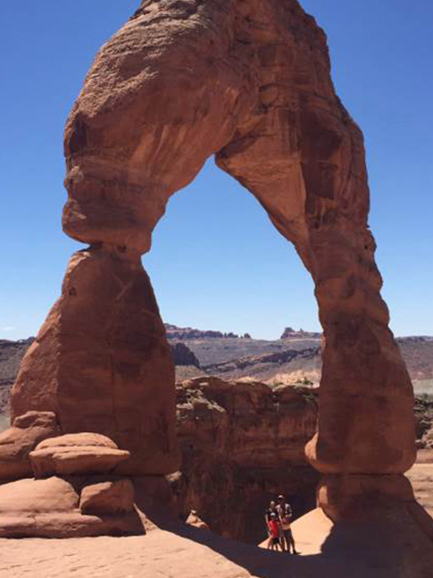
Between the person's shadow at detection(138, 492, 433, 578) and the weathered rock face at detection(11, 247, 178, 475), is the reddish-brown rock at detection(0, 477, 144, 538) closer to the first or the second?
the person's shadow at detection(138, 492, 433, 578)

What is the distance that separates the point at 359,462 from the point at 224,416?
13.3m

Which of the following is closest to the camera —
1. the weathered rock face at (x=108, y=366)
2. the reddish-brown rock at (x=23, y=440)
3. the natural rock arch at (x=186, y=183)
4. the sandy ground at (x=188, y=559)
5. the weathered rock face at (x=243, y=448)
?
the sandy ground at (x=188, y=559)

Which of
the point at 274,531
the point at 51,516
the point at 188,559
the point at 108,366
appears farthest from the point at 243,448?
the point at 188,559

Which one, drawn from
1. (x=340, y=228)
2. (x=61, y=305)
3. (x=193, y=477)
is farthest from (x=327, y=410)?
(x=193, y=477)

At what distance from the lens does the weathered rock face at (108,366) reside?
8750 millimetres

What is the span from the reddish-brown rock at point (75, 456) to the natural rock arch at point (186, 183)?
47cm

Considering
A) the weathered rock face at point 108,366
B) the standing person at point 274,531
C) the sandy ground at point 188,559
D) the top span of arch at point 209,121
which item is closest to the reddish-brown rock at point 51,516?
the sandy ground at point 188,559

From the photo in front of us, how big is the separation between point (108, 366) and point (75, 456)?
1.62m

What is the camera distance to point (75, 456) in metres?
7.66

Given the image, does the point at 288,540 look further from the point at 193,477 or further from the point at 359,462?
the point at 193,477

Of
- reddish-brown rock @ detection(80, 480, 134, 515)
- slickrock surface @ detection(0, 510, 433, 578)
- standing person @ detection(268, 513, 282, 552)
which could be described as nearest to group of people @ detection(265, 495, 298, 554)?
standing person @ detection(268, 513, 282, 552)

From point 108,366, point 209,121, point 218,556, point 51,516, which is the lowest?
point 218,556

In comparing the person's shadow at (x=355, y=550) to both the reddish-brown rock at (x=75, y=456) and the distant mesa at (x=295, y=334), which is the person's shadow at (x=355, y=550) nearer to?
the reddish-brown rock at (x=75, y=456)

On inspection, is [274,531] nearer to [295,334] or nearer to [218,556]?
[218,556]
